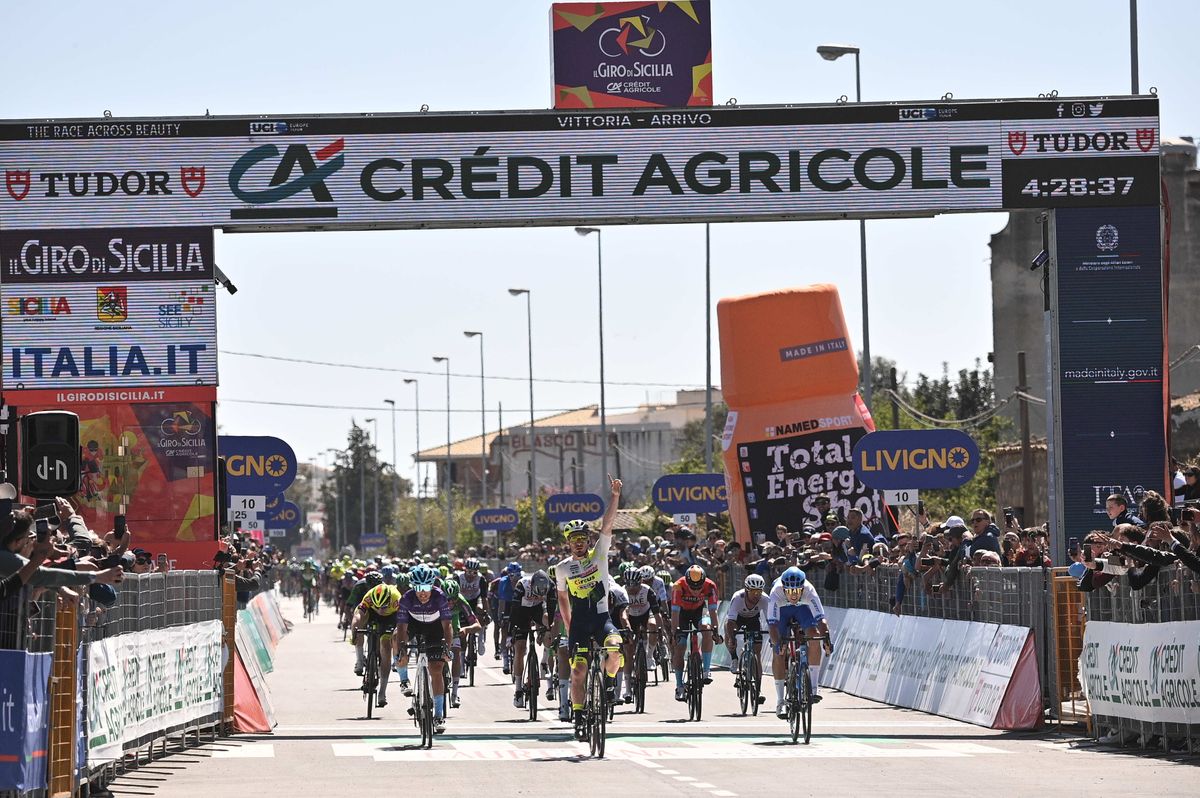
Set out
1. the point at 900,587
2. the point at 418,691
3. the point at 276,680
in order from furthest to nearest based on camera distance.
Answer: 1. the point at 276,680
2. the point at 900,587
3. the point at 418,691

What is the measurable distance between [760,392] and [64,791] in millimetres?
29621

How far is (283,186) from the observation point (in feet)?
73.2

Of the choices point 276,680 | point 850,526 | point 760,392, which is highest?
point 760,392

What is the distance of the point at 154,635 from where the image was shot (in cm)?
1716

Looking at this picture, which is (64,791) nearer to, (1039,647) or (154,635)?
(154,635)

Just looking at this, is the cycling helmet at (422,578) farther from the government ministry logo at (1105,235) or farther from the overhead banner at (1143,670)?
the government ministry logo at (1105,235)

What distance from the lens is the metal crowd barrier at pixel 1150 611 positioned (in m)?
16.2

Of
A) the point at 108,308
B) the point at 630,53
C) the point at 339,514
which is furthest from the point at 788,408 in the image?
the point at 339,514

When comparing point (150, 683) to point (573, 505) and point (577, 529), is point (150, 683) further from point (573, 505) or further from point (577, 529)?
point (573, 505)

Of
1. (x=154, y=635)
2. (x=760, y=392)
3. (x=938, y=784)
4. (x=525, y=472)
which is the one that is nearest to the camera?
(x=938, y=784)

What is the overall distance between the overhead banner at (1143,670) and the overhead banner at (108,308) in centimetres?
1004

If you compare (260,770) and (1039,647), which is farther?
(1039,647)

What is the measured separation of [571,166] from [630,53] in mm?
1430

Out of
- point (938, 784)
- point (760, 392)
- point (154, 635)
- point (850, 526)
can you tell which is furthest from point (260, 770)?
point (760, 392)
